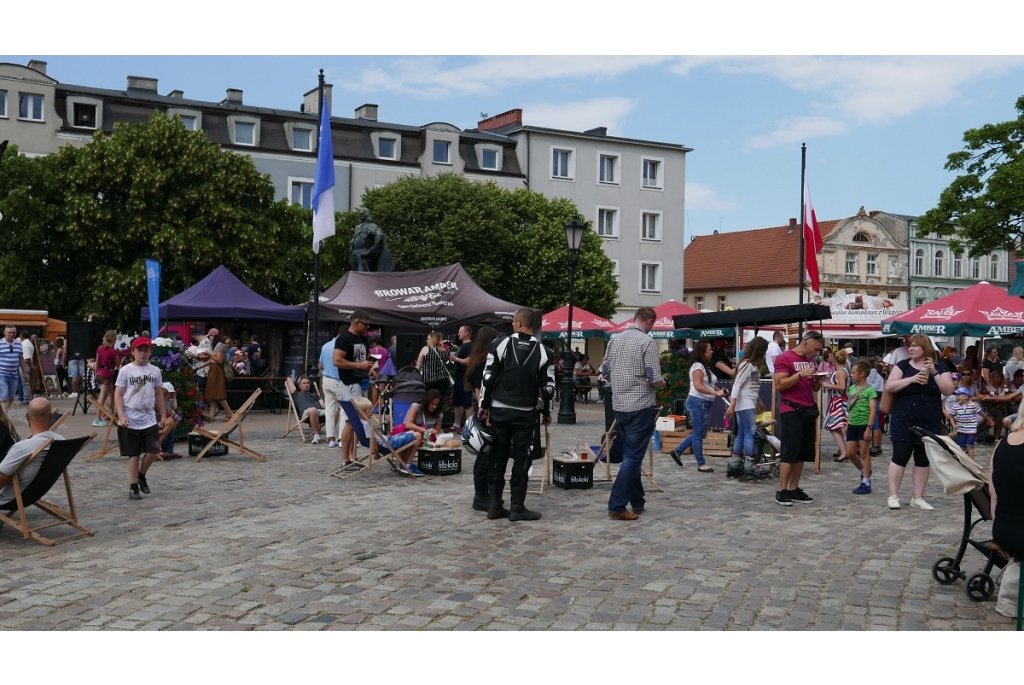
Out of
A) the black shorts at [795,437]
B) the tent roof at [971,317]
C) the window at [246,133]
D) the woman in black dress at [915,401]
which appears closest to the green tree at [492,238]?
the window at [246,133]

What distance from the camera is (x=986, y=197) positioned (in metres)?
32.2

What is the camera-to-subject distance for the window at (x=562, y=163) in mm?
55094

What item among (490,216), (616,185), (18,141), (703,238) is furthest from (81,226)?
(703,238)

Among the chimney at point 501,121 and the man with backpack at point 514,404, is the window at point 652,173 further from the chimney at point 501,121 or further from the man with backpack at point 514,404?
the man with backpack at point 514,404

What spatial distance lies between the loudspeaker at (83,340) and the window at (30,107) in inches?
888

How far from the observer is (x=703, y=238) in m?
79.1

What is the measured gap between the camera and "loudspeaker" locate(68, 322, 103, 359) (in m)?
24.3

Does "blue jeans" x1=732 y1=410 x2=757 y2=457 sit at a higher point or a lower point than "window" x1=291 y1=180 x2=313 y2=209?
lower

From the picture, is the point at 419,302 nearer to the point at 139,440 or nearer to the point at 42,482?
the point at 139,440

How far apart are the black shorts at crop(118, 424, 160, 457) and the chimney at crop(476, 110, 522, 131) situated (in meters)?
47.6

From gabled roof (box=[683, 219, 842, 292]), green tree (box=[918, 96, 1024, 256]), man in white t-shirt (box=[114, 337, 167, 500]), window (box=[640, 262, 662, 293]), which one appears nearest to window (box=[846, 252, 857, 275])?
gabled roof (box=[683, 219, 842, 292])

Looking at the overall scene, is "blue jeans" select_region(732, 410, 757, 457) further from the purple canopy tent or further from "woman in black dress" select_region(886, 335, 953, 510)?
the purple canopy tent

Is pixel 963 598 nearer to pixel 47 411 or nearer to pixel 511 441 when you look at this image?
pixel 511 441

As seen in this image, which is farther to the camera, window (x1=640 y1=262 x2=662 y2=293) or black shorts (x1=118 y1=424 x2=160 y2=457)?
window (x1=640 y1=262 x2=662 y2=293)
